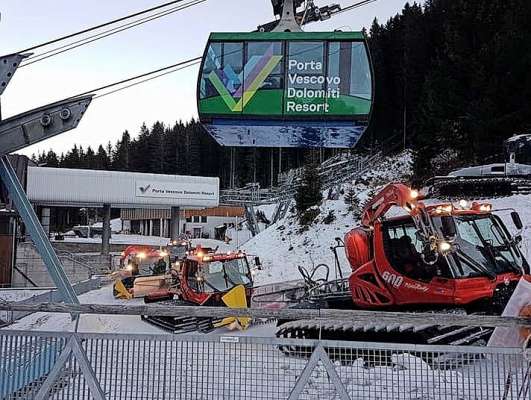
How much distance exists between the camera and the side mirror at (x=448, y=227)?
30.3 ft

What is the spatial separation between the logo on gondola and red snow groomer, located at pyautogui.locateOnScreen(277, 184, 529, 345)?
12.6 ft

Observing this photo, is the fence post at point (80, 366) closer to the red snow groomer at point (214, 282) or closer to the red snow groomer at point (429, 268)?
the red snow groomer at point (429, 268)

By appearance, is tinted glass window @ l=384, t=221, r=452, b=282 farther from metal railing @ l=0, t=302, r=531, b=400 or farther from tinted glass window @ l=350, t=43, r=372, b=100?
metal railing @ l=0, t=302, r=531, b=400

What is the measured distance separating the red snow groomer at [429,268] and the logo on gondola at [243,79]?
3832mm

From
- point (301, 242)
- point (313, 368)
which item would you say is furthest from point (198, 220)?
point (313, 368)

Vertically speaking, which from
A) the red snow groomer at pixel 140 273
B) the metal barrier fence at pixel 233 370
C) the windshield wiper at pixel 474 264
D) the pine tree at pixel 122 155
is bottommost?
the red snow groomer at pixel 140 273

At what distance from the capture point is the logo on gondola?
274 inches

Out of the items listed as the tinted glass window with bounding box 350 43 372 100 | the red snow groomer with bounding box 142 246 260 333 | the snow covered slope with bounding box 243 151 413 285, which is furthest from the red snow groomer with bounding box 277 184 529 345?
the snow covered slope with bounding box 243 151 413 285

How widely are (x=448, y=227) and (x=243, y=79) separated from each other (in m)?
4.39

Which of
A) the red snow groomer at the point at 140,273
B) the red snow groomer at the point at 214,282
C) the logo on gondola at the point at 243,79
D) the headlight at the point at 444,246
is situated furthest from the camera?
the red snow groomer at the point at 140,273

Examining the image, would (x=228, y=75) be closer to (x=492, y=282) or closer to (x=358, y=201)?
(x=492, y=282)

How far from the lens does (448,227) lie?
9.32 m

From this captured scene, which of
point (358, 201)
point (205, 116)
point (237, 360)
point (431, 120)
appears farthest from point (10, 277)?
point (237, 360)

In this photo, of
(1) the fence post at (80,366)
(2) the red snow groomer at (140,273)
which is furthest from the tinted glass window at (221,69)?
(2) the red snow groomer at (140,273)
